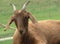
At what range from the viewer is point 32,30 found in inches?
622

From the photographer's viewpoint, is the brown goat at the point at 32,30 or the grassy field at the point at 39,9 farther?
the grassy field at the point at 39,9

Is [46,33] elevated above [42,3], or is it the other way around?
[46,33]

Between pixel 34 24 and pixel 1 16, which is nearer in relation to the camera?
pixel 34 24

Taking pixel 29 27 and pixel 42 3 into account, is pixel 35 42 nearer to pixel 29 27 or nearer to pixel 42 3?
pixel 29 27

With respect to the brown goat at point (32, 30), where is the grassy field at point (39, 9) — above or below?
below

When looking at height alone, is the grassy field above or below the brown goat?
below

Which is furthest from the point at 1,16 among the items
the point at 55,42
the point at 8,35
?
the point at 55,42

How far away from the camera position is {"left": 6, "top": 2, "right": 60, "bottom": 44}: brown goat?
47.7ft

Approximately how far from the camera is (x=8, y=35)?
81.9 ft

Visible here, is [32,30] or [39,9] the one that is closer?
[32,30]

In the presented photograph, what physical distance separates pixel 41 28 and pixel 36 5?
942 inches

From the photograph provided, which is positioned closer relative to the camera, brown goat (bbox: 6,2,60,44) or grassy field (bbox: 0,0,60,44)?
brown goat (bbox: 6,2,60,44)

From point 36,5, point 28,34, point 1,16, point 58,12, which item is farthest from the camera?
point 36,5

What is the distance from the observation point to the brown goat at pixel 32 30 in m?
14.5
